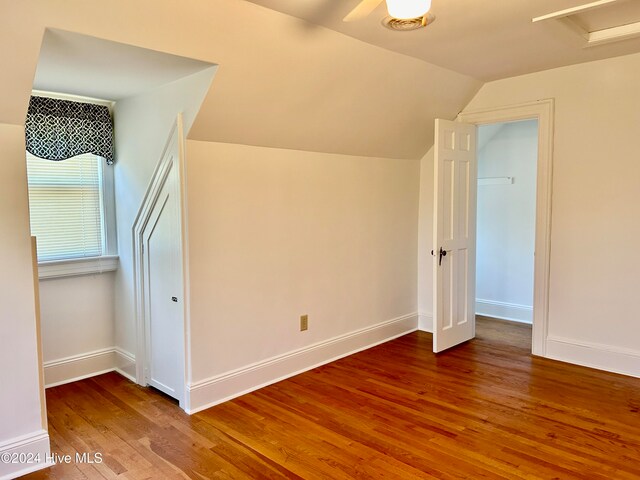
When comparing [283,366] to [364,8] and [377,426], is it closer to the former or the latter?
[377,426]

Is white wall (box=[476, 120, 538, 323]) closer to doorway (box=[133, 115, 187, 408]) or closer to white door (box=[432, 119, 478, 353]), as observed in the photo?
white door (box=[432, 119, 478, 353])

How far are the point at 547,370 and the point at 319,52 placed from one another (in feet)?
9.36

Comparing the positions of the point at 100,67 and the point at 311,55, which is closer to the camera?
the point at 100,67

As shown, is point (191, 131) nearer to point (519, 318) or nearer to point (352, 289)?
point (352, 289)

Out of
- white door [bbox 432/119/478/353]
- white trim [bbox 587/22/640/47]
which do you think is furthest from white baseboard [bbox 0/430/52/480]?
white trim [bbox 587/22/640/47]

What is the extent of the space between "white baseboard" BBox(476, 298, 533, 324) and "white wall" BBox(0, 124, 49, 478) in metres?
4.33

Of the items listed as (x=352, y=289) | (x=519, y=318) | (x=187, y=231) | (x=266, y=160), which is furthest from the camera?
(x=519, y=318)

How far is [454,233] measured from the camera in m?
4.14

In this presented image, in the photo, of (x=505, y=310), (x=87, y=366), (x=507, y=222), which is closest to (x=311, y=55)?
(x=87, y=366)

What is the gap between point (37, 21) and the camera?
6.39 ft

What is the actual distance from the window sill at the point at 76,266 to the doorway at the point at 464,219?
8.35ft

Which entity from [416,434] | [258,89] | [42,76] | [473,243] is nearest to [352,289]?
[473,243]

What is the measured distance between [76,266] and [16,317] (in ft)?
4.05

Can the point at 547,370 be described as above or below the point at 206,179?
below
